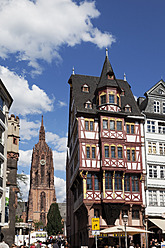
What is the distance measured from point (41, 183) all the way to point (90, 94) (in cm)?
9567

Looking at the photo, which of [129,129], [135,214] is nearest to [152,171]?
[135,214]

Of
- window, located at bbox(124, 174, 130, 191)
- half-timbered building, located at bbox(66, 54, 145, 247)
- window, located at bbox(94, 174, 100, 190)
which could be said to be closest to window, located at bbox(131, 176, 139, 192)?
half-timbered building, located at bbox(66, 54, 145, 247)

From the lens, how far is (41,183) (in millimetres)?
131500

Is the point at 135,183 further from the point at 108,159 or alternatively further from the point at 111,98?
the point at 111,98

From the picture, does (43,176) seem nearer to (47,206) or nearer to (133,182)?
(47,206)

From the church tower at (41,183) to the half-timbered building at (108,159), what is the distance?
90963 millimetres

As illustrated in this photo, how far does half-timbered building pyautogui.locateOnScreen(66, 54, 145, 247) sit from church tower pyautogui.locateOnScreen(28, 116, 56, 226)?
90963 mm

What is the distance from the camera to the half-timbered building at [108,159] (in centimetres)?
3459

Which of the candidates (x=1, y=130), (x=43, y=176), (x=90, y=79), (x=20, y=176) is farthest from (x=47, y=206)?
(x=1, y=130)

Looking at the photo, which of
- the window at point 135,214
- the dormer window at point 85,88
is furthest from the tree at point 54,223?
the window at point 135,214

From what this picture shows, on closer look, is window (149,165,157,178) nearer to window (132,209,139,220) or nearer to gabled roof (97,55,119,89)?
window (132,209,139,220)

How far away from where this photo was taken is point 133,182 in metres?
36.5

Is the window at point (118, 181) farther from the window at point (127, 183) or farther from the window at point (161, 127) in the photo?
the window at point (161, 127)

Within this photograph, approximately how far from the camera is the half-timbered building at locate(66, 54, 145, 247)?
113ft
